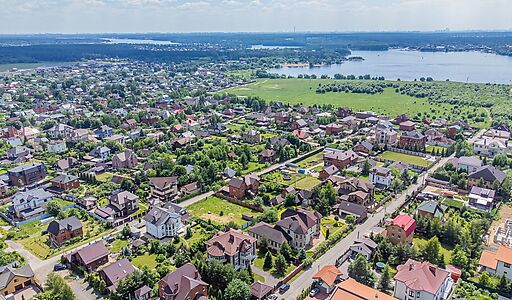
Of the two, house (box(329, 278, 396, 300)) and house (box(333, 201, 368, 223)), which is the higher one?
house (box(329, 278, 396, 300))

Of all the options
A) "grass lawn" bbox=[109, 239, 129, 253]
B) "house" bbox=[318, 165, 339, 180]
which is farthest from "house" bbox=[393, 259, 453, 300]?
"house" bbox=[318, 165, 339, 180]

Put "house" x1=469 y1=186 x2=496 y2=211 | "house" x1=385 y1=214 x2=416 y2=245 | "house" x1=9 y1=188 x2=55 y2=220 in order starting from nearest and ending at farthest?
"house" x1=385 y1=214 x2=416 y2=245 → "house" x1=9 y1=188 x2=55 y2=220 → "house" x1=469 y1=186 x2=496 y2=211

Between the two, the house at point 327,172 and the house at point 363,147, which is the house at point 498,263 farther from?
the house at point 363,147

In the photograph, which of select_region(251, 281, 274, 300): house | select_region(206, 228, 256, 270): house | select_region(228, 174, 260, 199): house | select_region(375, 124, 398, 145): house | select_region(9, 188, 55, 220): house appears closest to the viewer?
select_region(251, 281, 274, 300): house

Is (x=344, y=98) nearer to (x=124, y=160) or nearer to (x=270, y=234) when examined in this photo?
(x=124, y=160)

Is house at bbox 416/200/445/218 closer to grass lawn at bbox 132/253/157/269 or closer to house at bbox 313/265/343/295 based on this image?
house at bbox 313/265/343/295

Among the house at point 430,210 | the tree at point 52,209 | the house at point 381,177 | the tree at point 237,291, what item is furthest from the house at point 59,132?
the house at point 430,210
